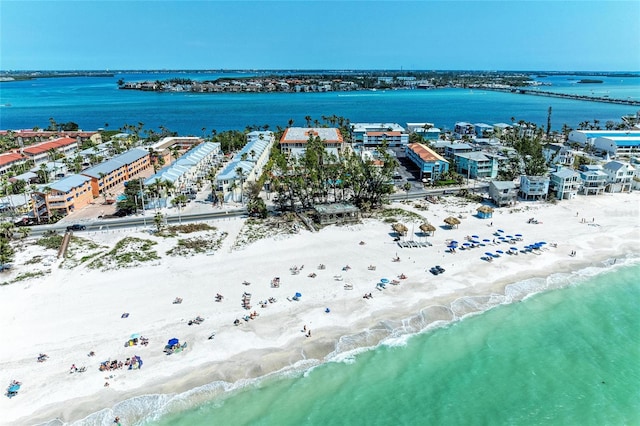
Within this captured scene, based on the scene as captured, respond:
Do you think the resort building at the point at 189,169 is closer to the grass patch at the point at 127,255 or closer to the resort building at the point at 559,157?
the grass patch at the point at 127,255

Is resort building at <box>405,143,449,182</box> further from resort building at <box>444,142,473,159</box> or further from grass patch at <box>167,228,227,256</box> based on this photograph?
grass patch at <box>167,228,227,256</box>

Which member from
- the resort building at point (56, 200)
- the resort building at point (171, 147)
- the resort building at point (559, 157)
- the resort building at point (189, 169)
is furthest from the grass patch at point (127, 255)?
the resort building at point (559, 157)

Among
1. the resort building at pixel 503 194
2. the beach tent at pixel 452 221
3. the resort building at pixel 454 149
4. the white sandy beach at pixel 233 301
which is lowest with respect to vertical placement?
the white sandy beach at pixel 233 301

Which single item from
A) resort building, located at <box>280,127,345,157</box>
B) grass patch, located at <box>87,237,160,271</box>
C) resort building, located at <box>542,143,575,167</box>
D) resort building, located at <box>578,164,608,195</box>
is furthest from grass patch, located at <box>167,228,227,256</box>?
resort building, located at <box>542,143,575,167</box>

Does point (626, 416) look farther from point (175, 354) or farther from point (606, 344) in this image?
point (175, 354)

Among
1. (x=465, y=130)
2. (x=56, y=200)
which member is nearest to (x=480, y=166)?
(x=465, y=130)

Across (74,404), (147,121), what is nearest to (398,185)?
(74,404)
